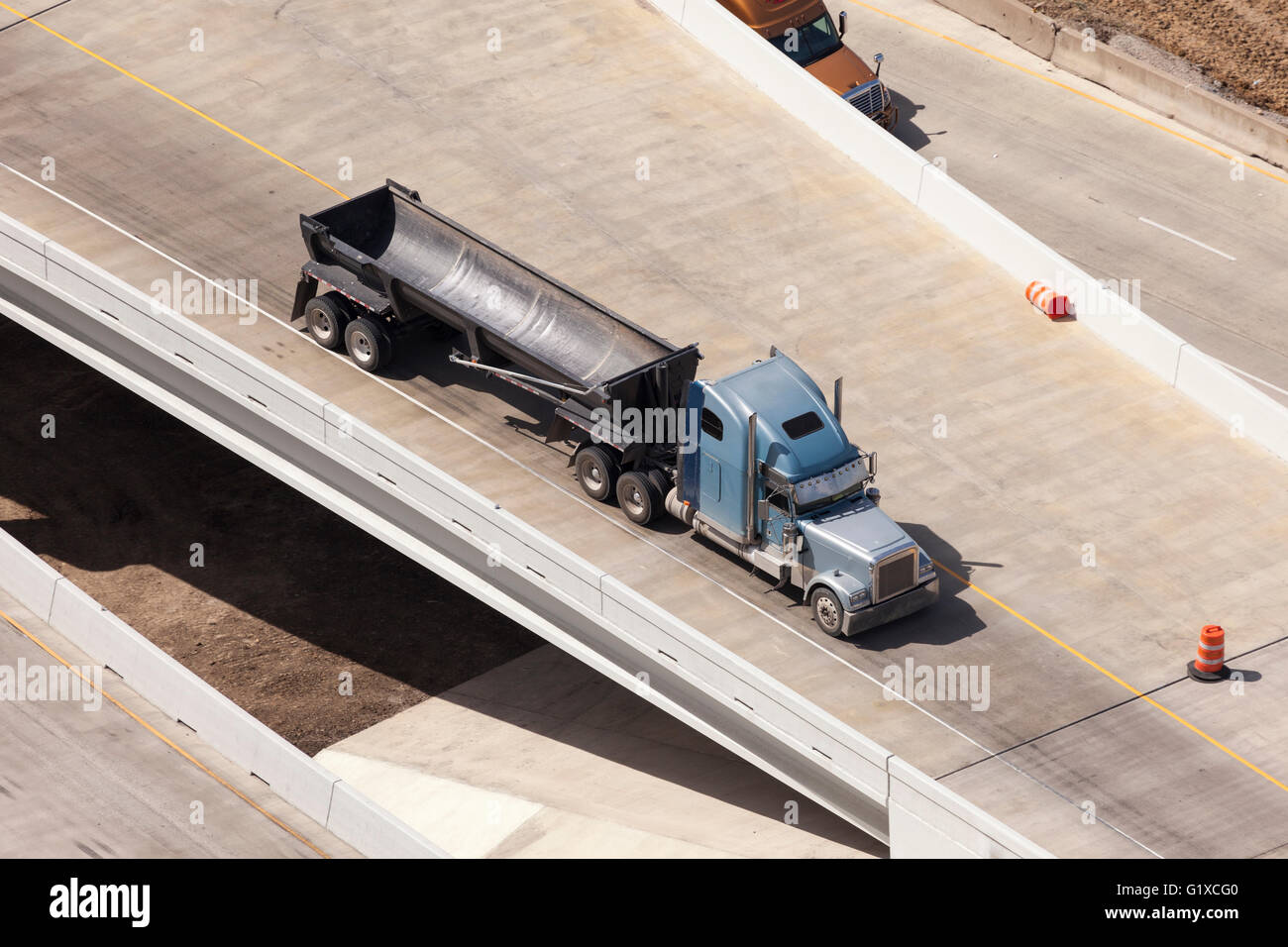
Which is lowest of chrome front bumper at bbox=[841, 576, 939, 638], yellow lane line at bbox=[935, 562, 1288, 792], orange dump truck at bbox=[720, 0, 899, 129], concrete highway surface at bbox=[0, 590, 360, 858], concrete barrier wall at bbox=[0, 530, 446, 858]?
concrete highway surface at bbox=[0, 590, 360, 858]

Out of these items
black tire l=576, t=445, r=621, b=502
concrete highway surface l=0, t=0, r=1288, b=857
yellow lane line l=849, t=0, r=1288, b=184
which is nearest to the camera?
concrete highway surface l=0, t=0, r=1288, b=857

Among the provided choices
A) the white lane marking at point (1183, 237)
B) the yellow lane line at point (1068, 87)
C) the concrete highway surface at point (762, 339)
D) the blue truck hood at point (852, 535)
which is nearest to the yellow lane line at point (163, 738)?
→ the concrete highway surface at point (762, 339)

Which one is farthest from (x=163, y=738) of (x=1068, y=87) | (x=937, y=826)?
(x=1068, y=87)

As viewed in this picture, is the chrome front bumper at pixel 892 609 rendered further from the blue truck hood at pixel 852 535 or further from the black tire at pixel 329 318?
the black tire at pixel 329 318

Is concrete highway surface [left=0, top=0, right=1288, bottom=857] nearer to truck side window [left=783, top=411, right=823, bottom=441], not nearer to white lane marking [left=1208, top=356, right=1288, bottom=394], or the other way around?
white lane marking [left=1208, top=356, right=1288, bottom=394]

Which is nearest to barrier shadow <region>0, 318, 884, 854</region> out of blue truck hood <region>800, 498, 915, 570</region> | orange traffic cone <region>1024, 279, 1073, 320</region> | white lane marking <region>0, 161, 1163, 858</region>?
white lane marking <region>0, 161, 1163, 858</region>

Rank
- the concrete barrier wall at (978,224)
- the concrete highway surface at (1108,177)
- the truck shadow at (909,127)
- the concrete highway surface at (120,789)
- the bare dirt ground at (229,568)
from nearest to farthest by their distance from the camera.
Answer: the concrete highway surface at (120,789) < the concrete barrier wall at (978,224) < the bare dirt ground at (229,568) < the concrete highway surface at (1108,177) < the truck shadow at (909,127)

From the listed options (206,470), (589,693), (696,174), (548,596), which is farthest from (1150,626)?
(206,470)
